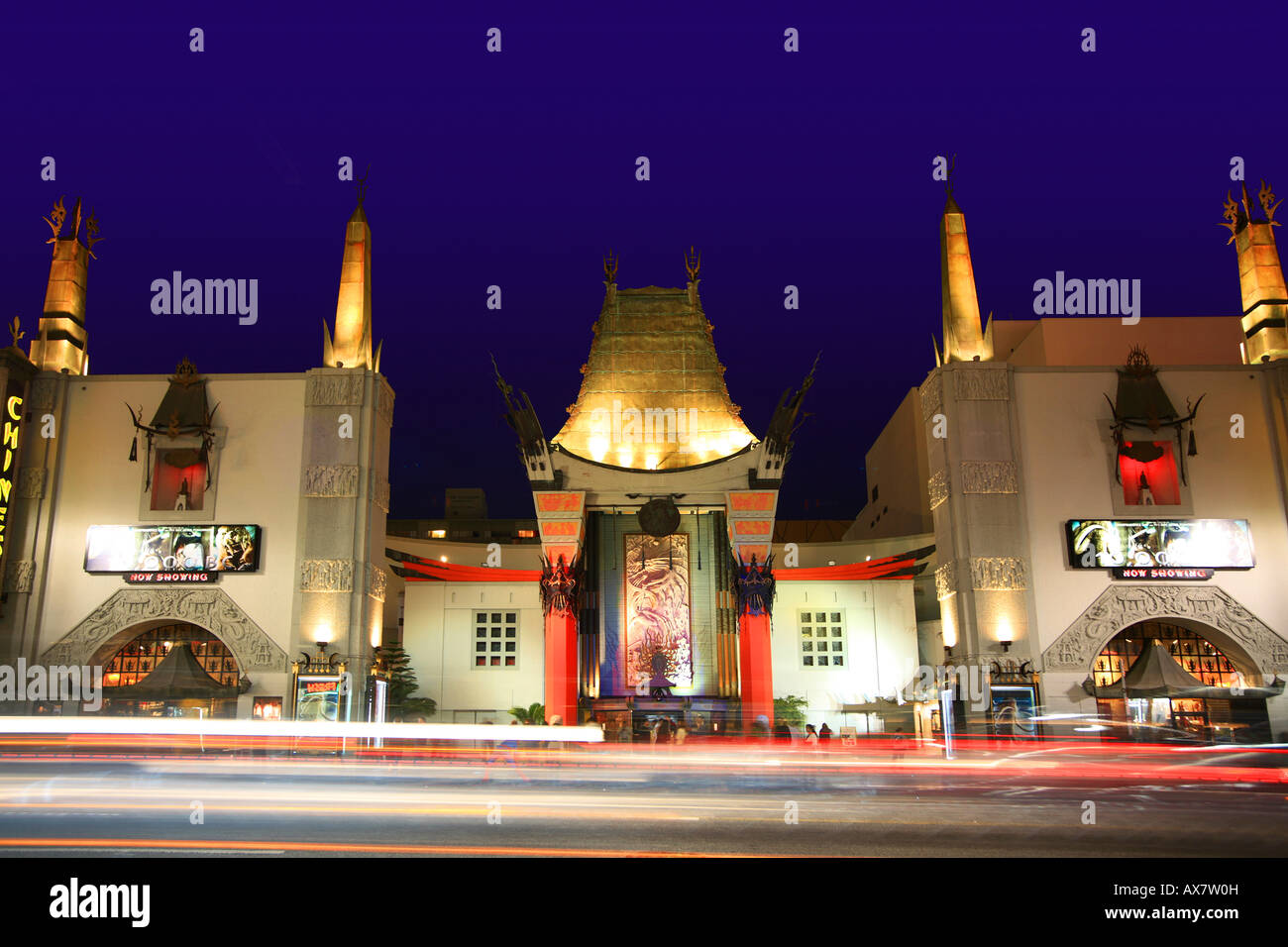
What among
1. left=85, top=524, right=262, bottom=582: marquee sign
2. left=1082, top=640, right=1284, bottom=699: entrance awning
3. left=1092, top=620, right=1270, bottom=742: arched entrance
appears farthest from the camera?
left=85, top=524, right=262, bottom=582: marquee sign

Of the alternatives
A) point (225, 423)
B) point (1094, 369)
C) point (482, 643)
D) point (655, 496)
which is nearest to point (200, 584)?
point (225, 423)

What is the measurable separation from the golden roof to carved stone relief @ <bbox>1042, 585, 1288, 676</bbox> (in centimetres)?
947

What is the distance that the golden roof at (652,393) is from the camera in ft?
89.1

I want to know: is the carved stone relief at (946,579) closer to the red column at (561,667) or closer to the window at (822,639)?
the window at (822,639)

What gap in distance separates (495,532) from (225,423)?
3003 cm

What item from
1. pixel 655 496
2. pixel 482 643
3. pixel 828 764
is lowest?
pixel 828 764

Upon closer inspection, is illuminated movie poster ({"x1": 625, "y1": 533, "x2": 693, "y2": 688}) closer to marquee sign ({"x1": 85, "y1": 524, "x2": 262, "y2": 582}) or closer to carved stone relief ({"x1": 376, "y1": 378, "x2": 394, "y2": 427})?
carved stone relief ({"x1": 376, "y1": 378, "x2": 394, "y2": 427})

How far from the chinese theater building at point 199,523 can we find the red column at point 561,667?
442cm

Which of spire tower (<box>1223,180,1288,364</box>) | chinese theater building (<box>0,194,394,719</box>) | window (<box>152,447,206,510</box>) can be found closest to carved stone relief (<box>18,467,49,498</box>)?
chinese theater building (<box>0,194,394,719</box>)

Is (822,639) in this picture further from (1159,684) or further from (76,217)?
(76,217)

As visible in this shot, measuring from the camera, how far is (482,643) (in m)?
28.5

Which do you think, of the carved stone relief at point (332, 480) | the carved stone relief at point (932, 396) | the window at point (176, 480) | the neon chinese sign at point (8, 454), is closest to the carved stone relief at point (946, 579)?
the carved stone relief at point (932, 396)

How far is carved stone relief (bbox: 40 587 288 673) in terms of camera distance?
2225cm
